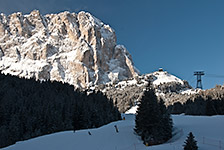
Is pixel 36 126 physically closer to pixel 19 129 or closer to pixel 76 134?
pixel 19 129

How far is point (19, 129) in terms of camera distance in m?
50.3

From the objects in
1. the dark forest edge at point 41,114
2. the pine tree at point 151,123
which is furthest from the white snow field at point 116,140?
the dark forest edge at point 41,114

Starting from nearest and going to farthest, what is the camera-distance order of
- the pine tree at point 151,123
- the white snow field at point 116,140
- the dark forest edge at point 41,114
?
the white snow field at point 116,140 < the pine tree at point 151,123 < the dark forest edge at point 41,114

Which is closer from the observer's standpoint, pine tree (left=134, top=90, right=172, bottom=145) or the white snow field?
the white snow field

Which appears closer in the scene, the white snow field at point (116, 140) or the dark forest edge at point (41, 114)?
the white snow field at point (116, 140)

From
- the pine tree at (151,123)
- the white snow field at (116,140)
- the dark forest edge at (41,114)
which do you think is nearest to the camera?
the white snow field at (116,140)

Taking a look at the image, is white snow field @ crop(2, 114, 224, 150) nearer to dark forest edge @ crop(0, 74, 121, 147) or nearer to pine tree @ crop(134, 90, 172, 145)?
pine tree @ crop(134, 90, 172, 145)

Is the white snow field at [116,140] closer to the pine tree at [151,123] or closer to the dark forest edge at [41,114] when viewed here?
the pine tree at [151,123]

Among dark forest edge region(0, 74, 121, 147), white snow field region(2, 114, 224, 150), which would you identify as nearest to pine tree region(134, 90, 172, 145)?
white snow field region(2, 114, 224, 150)

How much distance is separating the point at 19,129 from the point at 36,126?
4.27 m

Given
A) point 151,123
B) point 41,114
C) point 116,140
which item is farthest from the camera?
point 41,114

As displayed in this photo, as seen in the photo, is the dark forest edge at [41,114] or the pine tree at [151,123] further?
the dark forest edge at [41,114]

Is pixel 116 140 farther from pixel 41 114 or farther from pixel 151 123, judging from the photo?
pixel 41 114

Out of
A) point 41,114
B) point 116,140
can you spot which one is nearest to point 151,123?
point 116,140
